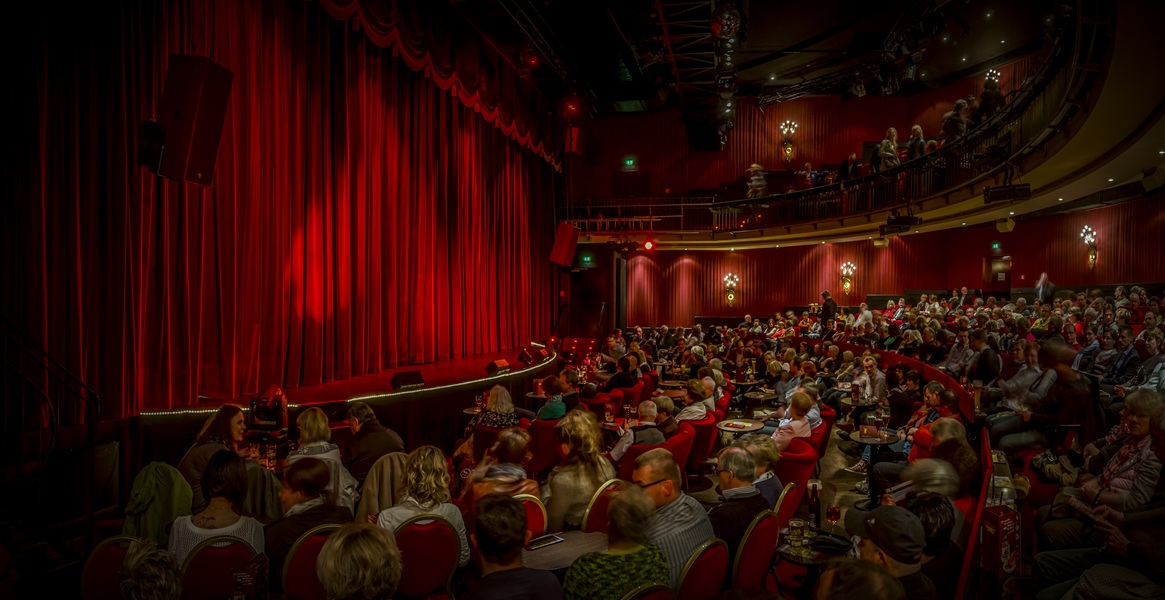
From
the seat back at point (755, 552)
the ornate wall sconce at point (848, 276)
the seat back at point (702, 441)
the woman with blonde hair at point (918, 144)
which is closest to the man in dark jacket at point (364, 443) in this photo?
the seat back at point (755, 552)

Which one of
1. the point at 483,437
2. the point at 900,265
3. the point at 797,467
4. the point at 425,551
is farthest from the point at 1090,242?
the point at 425,551

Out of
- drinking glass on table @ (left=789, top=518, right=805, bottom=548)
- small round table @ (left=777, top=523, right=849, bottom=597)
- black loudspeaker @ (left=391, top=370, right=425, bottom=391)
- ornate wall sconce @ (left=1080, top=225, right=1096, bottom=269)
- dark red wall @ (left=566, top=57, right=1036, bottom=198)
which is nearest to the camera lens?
small round table @ (left=777, top=523, right=849, bottom=597)

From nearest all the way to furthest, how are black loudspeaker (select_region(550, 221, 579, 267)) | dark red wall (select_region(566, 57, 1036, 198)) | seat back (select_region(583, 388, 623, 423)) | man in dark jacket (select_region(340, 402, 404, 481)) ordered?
man in dark jacket (select_region(340, 402, 404, 481)) → seat back (select_region(583, 388, 623, 423)) → black loudspeaker (select_region(550, 221, 579, 267)) → dark red wall (select_region(566, 57, 1036, 198))

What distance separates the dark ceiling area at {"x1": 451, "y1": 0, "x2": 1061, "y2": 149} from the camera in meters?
12.1

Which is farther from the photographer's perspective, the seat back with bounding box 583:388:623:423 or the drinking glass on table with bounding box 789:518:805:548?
the seat back with bounding box 583:388:623:423

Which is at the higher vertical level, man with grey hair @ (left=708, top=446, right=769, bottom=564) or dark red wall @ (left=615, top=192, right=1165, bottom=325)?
dark red wall @ (left=615, top=192, right=1165, bottom=325)

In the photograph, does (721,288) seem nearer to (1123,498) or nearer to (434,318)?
(434,318)

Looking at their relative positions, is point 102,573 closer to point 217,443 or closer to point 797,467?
point 217,443

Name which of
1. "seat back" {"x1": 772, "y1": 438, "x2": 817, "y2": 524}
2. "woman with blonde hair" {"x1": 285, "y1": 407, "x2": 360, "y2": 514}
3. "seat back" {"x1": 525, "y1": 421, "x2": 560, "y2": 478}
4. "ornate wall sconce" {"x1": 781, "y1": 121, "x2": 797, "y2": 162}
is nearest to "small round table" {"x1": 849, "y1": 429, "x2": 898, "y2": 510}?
"seat back" {"x1": 772, "y1": 438, "x2": 817, "y2": 524}

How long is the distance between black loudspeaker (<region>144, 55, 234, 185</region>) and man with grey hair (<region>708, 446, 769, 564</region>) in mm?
4722

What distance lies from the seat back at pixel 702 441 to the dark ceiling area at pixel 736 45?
695 centimetres

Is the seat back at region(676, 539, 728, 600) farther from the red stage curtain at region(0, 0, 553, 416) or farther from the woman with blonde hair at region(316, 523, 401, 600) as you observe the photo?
the red stage curtain at region(0, 0, 553, 416)

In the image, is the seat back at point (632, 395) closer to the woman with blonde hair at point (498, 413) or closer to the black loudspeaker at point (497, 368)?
the black loudspeaker at point (497, 368)

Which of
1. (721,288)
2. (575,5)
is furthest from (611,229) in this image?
(575,5)
